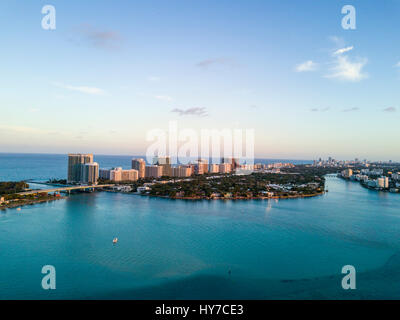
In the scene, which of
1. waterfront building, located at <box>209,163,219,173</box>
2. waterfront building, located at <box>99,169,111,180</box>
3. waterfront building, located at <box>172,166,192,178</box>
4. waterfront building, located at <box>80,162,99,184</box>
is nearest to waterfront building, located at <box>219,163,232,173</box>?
waterfront building, located at <box>209,163,219,173</box>

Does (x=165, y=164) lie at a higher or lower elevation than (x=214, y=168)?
higher

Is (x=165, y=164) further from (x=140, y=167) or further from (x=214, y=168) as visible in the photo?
(x=214, y=168)

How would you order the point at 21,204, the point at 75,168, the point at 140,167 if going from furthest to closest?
the point at 140,167, the point at 75,168, the point at 21,204

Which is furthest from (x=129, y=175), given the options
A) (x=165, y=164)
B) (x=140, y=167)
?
(x=165, y=164)

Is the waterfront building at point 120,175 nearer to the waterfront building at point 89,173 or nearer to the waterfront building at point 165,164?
the waterfront building at point 89,173

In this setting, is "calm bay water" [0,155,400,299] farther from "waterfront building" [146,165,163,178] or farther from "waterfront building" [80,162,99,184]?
"waterfront building" [146,165,163,178]

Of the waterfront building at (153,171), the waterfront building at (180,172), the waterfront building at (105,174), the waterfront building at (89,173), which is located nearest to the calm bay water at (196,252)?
the waterfront building at (89,173)
